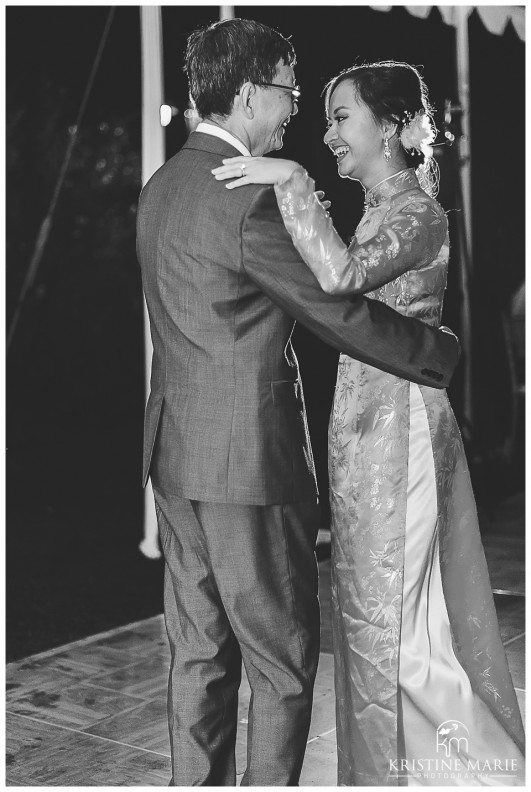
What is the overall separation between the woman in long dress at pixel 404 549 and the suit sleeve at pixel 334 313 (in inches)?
7.7

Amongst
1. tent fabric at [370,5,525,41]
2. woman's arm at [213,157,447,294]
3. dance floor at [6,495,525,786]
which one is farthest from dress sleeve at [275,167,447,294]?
tent fabric at [370,5,525,41]

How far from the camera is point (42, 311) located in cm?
881

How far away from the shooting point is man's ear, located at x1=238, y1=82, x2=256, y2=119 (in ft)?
6.30

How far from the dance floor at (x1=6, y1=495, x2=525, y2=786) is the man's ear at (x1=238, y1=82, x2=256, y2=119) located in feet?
5.09

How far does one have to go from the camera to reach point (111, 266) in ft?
33.9

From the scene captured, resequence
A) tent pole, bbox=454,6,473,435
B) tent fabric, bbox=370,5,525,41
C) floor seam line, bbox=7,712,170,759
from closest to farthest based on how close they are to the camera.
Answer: floor seam line, bbox=7,712,170,759, tent fabric, bbox=370,5,525,41, tent pole, bbox=454,6,473,435

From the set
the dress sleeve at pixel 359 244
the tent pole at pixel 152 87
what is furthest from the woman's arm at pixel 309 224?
the tent pole at pixel 152 87

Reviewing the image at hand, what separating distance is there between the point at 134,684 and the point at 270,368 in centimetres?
166

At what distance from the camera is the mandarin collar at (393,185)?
7.16 feet

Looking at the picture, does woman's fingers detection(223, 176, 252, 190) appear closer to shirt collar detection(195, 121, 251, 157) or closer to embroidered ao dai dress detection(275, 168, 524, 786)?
shirt collar detection(195, 121, 251, 157)

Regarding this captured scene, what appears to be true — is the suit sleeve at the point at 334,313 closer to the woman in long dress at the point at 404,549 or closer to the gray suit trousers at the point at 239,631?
the woman in long dress at the point at 404,549

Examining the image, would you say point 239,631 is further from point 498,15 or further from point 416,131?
point 498,15

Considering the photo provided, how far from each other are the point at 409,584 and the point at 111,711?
124 centimetres

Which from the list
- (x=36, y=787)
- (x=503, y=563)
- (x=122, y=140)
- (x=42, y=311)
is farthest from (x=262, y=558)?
(x=122, y=140)
